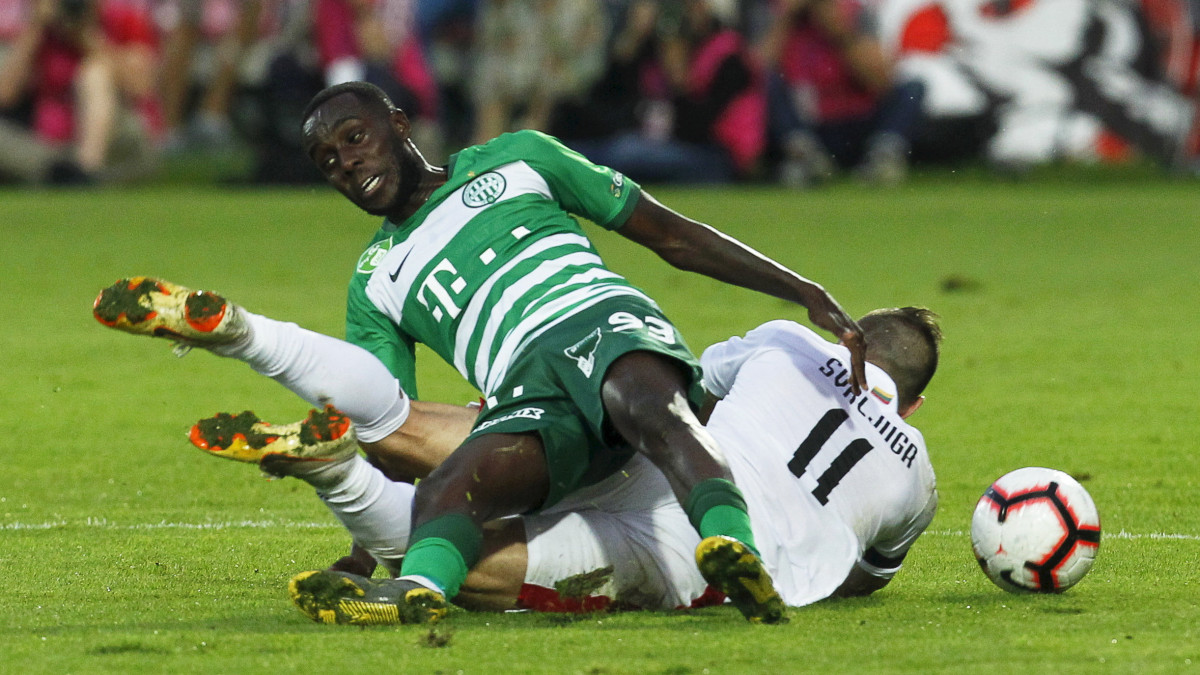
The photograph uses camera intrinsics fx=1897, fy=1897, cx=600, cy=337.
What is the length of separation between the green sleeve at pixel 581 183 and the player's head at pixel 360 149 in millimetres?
353

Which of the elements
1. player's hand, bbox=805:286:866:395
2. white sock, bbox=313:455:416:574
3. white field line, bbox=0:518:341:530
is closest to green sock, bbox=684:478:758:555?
player's hand, bbox=805:286:866:395

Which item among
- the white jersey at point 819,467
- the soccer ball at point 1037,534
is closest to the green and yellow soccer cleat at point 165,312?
the white jersey at point 819,467

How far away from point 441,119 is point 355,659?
56.9ft

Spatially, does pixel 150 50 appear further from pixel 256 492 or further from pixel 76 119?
pixel 256 492

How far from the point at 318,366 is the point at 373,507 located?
1.32 feet

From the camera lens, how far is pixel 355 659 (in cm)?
394

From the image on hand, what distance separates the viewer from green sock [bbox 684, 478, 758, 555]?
423cm

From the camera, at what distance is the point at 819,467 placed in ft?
15.6

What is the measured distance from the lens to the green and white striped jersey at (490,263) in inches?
195

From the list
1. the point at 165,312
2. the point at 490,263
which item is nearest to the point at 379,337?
the point at 490,263

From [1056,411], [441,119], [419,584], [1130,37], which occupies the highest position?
[419,584]

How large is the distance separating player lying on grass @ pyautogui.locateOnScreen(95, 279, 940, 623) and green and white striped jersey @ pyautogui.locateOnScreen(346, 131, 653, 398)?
0.89ft

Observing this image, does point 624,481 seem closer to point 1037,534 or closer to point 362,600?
point 362,600

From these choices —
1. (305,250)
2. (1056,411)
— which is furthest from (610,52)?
(1056,411)
